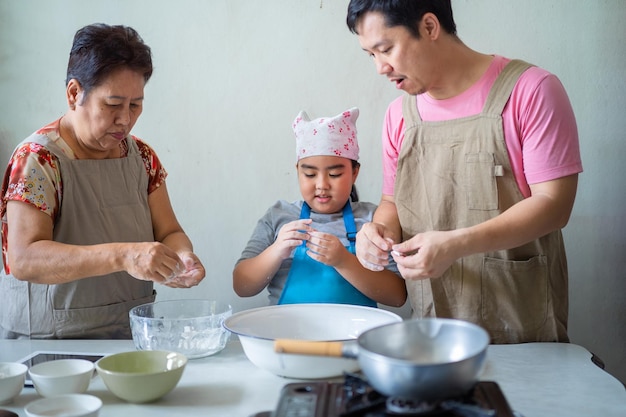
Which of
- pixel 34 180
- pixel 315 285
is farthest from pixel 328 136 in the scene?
pixel 34 180

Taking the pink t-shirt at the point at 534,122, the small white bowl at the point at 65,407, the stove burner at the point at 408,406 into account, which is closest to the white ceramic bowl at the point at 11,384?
the small white bowl at the point at 65,407

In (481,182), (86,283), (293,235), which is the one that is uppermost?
(481,182)

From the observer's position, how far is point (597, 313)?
2430mm

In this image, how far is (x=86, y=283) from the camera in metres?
1.96

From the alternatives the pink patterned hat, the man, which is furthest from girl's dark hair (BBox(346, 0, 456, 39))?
the pink patterned hat

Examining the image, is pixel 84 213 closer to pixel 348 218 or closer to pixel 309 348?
pixel 348 218

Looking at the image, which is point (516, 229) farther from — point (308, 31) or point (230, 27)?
point (230, 27)

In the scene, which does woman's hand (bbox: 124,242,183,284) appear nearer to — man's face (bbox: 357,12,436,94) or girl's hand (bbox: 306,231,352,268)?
girl's hand (bbox: 306,231,352,268)

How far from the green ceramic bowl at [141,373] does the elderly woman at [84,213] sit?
32 cm

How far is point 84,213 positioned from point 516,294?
1270mm

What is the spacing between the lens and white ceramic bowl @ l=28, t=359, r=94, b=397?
131cm

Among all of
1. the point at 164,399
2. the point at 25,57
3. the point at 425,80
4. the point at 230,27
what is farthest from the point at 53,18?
the point at 164,399

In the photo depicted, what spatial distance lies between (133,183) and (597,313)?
5.61ft

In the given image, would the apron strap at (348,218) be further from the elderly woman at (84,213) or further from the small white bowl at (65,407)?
the small white bowl at (65,407)
